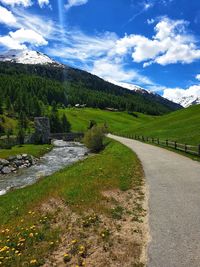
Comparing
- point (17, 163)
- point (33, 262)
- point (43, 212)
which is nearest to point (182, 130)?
point (17, 163)

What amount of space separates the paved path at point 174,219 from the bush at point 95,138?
4618 cm

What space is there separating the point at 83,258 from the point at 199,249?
13.5 feet

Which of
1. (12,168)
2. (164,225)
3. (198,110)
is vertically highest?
(198,110)

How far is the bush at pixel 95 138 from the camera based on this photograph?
235ft

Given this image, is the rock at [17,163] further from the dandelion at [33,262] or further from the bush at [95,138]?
the dandelion at [33,262]

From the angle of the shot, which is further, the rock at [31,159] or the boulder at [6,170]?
the rock at [31,159]

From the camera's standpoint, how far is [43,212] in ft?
52.1

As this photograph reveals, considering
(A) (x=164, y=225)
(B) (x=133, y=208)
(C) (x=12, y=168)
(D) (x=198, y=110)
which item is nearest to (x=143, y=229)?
(A) (x=164, y=225)

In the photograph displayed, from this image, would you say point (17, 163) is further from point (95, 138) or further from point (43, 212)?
point (43, 212)

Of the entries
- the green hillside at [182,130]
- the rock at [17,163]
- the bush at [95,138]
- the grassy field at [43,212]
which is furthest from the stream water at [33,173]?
the green hillside at [182,130]

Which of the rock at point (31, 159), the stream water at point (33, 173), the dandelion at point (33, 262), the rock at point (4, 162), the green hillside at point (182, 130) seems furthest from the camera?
the green hillside at point (182, 130)

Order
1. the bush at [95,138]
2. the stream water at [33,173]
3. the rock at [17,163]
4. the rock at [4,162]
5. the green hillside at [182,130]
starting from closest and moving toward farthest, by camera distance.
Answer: the stream water at [33,173], the rock at [4,162], the rock at [17,163], the green hillside at [182,130], the bush at [95,138]

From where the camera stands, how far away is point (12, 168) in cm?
5253

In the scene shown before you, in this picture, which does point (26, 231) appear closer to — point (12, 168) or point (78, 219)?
point (78, 219)
